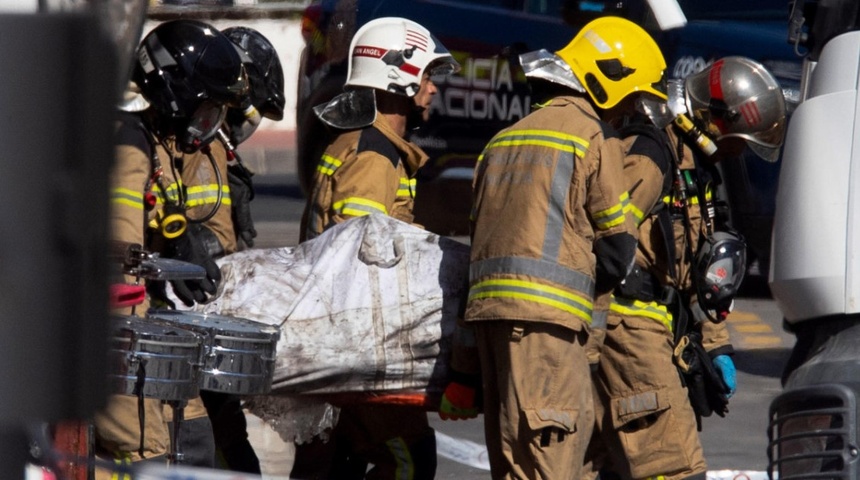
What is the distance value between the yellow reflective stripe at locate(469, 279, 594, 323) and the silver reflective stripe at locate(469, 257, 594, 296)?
0.03m

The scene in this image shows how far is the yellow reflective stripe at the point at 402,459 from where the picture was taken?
508 cm

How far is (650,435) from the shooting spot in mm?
4684

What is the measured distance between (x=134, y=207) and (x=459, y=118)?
202 inches

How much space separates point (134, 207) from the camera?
4.06 metres

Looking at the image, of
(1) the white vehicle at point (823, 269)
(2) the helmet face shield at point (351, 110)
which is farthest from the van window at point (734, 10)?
(1) the white vehicle at point (823, 269)

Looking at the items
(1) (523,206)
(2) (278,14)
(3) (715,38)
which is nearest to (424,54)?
(1) (523,206)

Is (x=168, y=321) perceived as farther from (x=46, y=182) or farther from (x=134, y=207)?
(x=46, y=182)

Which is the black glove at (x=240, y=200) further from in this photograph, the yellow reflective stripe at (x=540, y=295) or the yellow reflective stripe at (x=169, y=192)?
the yellow reflective stripe at (x=540, y=295)

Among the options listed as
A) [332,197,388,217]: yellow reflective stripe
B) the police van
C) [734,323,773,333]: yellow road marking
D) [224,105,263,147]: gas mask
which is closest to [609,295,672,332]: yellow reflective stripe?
[332,197,388,217]: yellow reflective stripe

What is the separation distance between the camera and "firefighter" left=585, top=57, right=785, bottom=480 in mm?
4684

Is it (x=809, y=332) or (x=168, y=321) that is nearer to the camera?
(x=809, y=332)

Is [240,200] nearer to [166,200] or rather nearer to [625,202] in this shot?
[166,200]

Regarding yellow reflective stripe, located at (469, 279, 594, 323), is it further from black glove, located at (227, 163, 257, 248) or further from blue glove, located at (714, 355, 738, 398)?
black glove, located at (227, 163, 257, 248)

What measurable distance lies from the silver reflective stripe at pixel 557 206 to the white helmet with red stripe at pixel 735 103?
101cm
